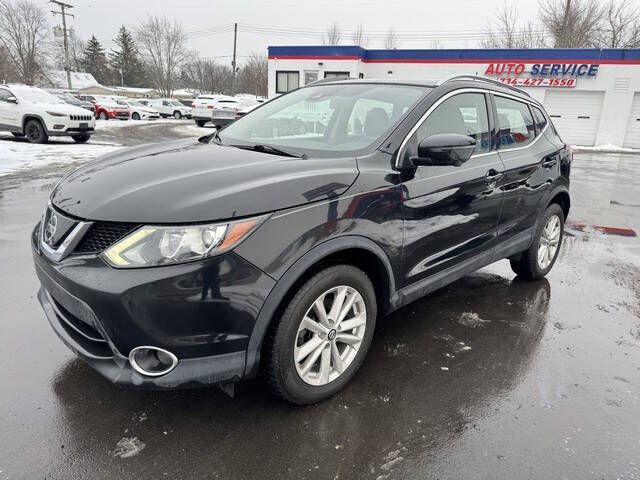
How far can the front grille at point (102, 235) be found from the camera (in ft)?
6.57

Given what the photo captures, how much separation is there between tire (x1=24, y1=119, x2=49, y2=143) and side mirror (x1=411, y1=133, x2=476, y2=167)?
13.8 m

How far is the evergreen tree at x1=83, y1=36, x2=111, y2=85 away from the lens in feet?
285

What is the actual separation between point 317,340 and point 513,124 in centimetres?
260

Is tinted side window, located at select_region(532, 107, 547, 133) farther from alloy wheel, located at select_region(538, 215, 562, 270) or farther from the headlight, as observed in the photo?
the headlight

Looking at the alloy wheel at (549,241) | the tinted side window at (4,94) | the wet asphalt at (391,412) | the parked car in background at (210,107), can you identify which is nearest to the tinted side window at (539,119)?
the alloy wheel at (549,241)

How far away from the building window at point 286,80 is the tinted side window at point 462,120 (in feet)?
84.8

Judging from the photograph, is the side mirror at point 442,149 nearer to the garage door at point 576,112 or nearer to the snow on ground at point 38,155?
the snow on ground at point 38,155

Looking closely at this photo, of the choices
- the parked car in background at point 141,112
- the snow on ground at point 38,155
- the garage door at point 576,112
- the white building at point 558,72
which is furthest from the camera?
the parked car in background at point 141,112

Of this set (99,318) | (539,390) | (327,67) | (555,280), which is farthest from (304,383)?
(327,67)

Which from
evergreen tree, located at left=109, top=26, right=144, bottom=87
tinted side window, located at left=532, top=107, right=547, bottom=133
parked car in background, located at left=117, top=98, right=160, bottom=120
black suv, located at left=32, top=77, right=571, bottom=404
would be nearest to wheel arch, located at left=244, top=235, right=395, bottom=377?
black suv, located at left=32, top=77, right=571, bottom=404

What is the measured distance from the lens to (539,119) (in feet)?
14.2

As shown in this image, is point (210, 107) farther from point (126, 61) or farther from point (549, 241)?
point (126, 61)

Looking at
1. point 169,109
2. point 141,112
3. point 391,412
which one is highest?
point 169,109

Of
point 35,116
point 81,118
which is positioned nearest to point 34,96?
point 35,116
